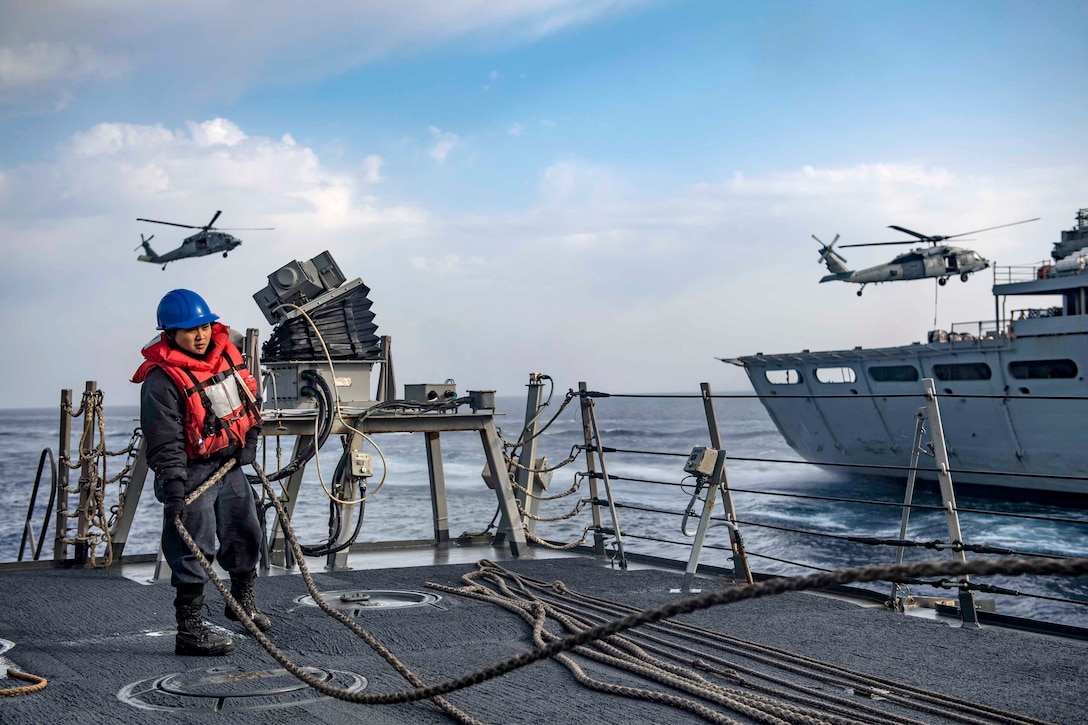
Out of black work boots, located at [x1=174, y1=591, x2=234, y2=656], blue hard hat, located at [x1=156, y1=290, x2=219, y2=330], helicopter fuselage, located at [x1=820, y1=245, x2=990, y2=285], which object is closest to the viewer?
black work boots, located at [x1=174, y1=591, x2=234, y2=656]

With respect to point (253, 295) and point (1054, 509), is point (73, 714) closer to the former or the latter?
point (253, 295)

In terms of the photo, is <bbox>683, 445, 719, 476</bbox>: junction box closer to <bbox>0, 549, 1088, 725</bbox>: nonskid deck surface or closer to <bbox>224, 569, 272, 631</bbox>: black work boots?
<bbox>0, 549, 1088, 725</bbox>: nonskid deck surface

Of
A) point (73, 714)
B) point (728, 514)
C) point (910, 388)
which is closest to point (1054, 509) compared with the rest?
point (910, 388)

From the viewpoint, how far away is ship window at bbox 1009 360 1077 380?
28719 millimetres

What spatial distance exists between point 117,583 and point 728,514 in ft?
13.0

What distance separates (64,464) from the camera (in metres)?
7.39

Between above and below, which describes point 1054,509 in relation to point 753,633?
below

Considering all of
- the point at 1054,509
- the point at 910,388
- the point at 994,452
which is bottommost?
the point at 1054,509

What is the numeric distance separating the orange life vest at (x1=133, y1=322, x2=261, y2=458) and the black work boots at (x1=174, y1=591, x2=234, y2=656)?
67 cm

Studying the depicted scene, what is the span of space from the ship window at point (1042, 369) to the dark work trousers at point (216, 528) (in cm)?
2967

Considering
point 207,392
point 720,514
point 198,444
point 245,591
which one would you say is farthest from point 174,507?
point 720,514

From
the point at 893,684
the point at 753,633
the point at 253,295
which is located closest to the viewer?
the point at 893,684

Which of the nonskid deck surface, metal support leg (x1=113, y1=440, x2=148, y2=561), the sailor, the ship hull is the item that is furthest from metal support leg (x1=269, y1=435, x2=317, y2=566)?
the ship hull

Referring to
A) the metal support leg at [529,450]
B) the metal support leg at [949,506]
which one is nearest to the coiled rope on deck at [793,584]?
the metal support leg at [949,506]
